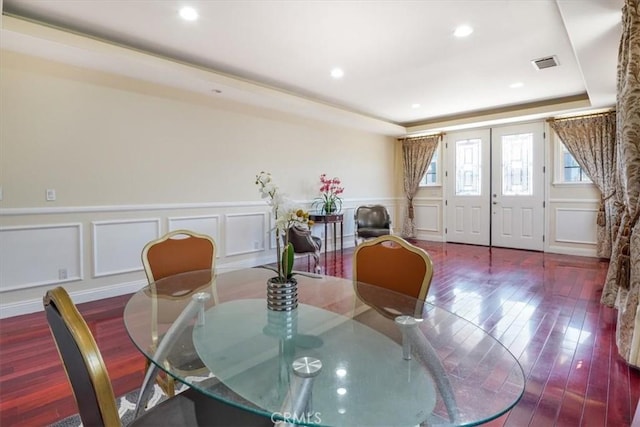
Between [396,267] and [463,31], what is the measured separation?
7.83ft

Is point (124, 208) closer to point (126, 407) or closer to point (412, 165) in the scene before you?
point (126, 407)

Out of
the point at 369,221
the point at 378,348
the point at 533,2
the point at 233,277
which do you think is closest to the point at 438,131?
the point at 369,221

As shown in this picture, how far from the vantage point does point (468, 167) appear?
6820 millimetres

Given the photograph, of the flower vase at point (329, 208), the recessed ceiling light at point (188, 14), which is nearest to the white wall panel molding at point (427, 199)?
the flower vase at point (329, 208)

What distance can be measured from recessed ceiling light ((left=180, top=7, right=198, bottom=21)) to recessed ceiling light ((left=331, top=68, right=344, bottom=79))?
168 cm

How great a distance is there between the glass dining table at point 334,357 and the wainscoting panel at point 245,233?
2.77 meters

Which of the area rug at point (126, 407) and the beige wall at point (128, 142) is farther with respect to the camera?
the beige wall at point (128, 142)

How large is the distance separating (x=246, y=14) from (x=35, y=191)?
248cm

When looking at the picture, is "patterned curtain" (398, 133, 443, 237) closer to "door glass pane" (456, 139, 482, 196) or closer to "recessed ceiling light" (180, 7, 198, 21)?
"door glass pane" (456, 139, 482, 196)

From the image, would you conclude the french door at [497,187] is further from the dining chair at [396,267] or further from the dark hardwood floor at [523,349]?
the dining chair at [396,267]

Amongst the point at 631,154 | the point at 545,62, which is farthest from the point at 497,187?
the point at 631,154

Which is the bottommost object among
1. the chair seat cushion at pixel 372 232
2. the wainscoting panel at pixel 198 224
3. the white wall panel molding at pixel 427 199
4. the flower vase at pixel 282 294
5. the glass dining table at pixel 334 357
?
the glass dining table at pixel 334 357

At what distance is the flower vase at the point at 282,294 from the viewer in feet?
4.99

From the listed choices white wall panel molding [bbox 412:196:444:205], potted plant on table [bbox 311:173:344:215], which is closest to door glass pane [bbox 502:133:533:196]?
white wall panel molding [bbox 412:196:444:205]
